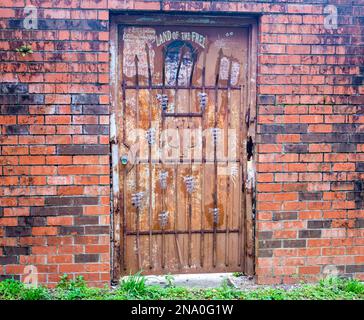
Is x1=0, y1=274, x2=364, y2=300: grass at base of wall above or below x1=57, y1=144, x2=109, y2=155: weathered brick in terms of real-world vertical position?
below

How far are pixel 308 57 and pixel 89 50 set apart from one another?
1941 millimetres

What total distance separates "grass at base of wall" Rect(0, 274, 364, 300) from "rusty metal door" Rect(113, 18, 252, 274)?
37 centimetres

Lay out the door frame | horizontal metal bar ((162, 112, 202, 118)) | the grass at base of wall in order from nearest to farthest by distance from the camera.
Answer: the grass at base of wall
the door frame
horizontal metal bar ((162, 112, 202, 118))

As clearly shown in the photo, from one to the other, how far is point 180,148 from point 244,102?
740 millimetres

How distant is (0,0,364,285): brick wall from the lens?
12.2ft

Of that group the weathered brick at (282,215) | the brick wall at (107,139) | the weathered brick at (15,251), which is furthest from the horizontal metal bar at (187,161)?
the weathered brick at (15,251)

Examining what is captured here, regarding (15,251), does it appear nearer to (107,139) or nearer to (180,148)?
(107,139)

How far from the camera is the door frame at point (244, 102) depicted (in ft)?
12.9

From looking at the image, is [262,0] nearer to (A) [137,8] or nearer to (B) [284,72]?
(B) [284,72]

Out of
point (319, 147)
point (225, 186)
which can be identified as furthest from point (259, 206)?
point (319, 147)

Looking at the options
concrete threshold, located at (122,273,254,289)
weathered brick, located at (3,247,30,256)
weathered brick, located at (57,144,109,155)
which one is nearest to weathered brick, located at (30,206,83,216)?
weathered brick, located at (3,247,30,256)

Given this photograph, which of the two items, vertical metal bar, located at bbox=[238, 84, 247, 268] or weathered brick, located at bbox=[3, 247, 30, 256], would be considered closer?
weathered brick, located at bbox=[3, 247, 30, 256]

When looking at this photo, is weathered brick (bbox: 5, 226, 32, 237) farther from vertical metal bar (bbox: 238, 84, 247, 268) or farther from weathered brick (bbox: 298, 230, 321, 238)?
weathered brick (bbox: 298, 230, 321, 238)

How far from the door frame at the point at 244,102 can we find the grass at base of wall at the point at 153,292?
32 cm
